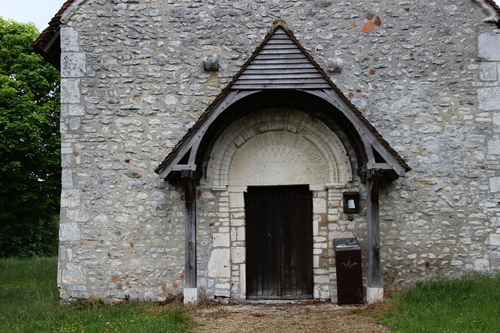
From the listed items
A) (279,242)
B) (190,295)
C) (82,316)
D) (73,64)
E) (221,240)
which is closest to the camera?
(82,316)

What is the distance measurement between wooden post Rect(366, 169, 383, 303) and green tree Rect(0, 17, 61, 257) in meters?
9.71

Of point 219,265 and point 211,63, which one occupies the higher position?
point 211,63

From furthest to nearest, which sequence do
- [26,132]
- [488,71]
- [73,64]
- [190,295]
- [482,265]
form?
[26,132] < [73,64] < [488,71] < [482,265] < [190,295]

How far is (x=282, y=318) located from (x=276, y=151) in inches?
116

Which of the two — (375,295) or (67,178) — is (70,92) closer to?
(67,178)

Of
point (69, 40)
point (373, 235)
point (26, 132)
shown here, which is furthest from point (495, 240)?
point (26, 132)

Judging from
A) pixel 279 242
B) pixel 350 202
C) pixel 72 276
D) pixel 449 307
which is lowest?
pixel 449 307

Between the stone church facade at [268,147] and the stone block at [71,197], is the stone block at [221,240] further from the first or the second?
the stone block at [71,197]

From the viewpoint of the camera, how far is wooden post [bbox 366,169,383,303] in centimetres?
746

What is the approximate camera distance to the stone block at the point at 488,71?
8.17 meters

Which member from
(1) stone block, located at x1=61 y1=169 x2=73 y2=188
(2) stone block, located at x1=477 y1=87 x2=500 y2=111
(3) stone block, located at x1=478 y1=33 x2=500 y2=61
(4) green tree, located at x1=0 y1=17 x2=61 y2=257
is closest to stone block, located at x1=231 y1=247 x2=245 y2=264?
(1) stone block, located at x1=61 y1=169 x2=73 y2=188

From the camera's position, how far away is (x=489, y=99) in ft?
26.8

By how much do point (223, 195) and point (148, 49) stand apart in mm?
2994

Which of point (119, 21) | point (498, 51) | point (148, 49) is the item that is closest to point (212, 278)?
point (148, 49)
